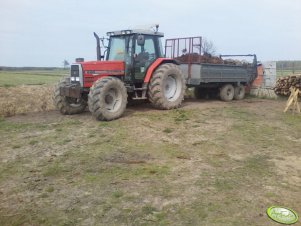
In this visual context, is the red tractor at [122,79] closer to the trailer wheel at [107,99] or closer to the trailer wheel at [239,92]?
the trailer wheel at [107,99]

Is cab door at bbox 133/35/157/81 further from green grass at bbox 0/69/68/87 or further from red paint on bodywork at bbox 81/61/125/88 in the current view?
green grass at bbox 0/69/68/87

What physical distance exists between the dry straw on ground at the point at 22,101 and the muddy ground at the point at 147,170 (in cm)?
164

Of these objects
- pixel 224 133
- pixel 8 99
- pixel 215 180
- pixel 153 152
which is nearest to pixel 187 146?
pixel 153 152

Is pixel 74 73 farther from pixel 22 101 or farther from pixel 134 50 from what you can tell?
pixel 22 101

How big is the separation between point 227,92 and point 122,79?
560 cm

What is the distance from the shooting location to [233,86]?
1570 cm

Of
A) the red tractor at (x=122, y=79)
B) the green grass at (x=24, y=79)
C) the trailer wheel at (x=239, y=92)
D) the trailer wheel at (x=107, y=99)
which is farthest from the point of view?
the green grass at (x=24, y=79)

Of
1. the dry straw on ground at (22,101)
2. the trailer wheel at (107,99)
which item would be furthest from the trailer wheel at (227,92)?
the dry straw on ground at (22,101)

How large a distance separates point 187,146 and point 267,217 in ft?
11.2

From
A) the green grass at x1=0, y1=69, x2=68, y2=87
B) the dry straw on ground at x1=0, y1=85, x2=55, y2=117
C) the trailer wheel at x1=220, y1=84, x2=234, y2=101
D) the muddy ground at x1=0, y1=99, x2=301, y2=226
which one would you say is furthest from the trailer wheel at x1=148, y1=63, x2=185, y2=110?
the green grass at x1=0, y1=69, x2=68, y2=87

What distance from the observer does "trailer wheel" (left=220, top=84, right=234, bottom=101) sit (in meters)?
15.1

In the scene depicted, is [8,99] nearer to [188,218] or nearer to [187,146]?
[187,146]

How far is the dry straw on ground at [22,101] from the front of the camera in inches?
493

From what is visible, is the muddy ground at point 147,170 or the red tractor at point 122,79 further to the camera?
the red tractor at point 122,79
